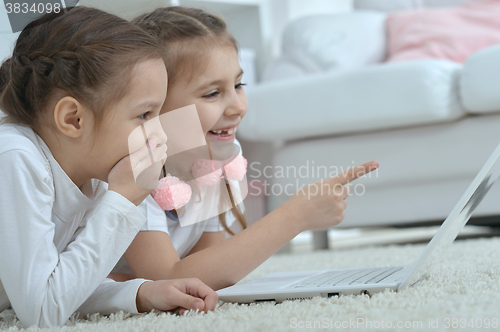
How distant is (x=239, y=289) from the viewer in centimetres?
63

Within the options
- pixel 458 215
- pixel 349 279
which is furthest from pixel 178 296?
pixel 458 215

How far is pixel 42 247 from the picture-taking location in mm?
542

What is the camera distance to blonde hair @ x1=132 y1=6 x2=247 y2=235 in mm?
798

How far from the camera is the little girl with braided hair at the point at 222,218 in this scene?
2.19ft

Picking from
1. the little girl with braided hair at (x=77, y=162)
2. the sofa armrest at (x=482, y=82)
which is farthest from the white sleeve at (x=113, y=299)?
the sofa armrest at (x=482, y=82)

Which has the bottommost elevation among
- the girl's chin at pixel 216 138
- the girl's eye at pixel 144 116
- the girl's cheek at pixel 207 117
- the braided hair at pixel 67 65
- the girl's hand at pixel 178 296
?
the girl's hand at pixel 178 296

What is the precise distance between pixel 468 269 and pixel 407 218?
596 millimetres

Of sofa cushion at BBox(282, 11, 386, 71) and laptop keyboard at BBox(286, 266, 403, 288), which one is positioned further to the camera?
sofa cushion at BBox(282, 11, 386, 71)

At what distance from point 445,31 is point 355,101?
58cm

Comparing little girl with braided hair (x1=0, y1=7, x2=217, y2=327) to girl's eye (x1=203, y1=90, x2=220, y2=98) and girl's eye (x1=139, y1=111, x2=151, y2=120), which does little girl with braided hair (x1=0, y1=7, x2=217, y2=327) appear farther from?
girl's eye (x1=203, y1=90, x2=220, y2=98)

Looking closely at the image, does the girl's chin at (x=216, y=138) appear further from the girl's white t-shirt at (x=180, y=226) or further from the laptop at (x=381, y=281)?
the laptop at (x=381, y=281)

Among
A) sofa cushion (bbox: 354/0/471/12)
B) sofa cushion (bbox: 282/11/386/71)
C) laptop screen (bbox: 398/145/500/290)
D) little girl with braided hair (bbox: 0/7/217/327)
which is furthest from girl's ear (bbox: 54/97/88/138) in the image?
sofa cushion (bbox: 354/0/471/12)

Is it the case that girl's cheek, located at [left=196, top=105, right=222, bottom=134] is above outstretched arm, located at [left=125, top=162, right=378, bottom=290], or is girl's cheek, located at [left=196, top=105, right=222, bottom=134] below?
above

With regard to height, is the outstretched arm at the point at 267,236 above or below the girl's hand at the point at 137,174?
below
